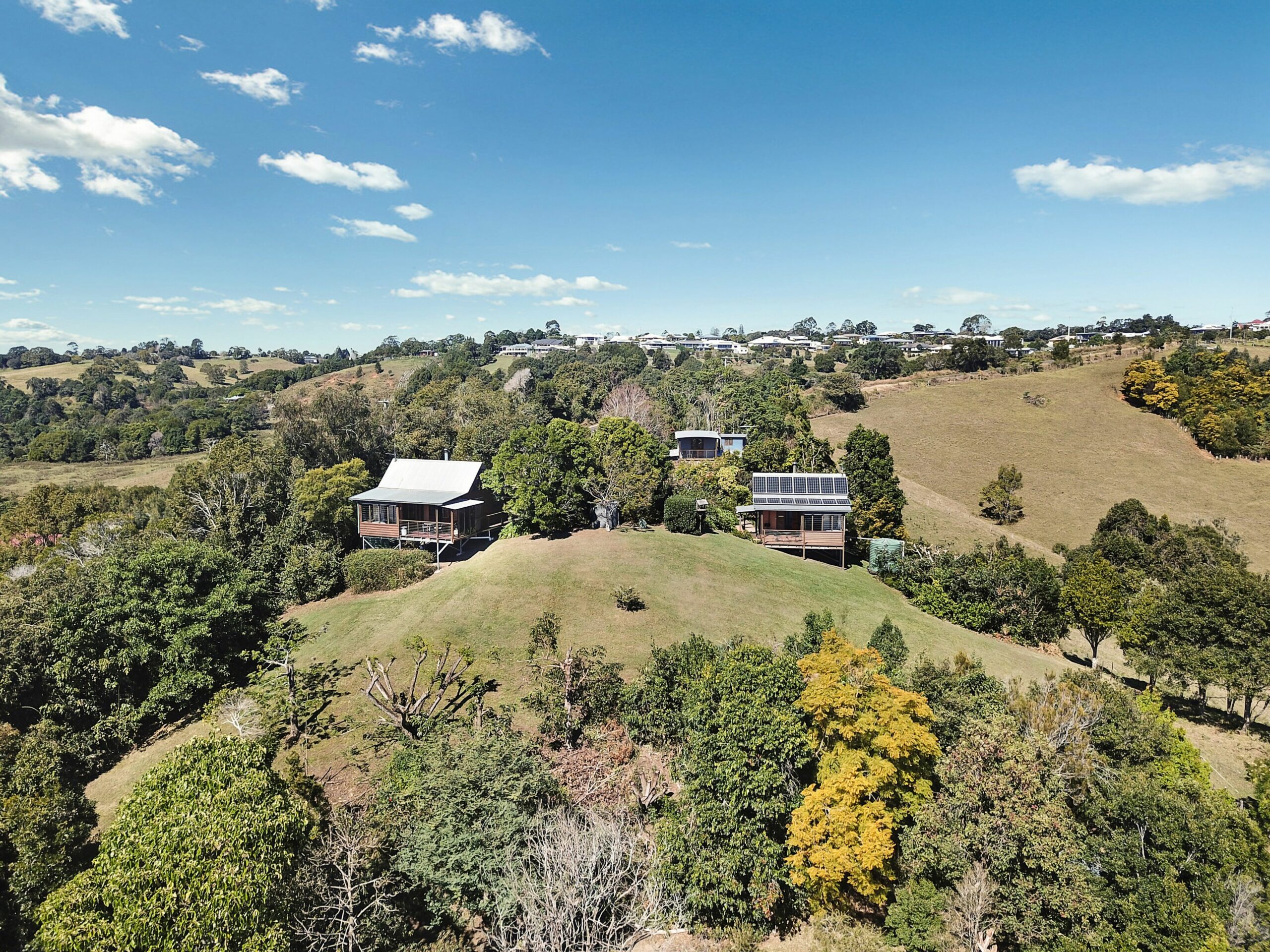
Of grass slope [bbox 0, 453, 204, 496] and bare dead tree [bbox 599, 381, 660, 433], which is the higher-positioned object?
bare dead tree [bbox 599, 381, 660, 433]

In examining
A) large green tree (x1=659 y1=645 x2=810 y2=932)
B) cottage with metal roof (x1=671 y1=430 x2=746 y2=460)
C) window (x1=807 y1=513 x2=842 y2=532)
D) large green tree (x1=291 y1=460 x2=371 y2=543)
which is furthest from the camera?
cottage with metal roof (x1=671 y1=430 x2=746 y2=460)

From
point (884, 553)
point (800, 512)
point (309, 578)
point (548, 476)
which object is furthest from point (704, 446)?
point (309, 578)

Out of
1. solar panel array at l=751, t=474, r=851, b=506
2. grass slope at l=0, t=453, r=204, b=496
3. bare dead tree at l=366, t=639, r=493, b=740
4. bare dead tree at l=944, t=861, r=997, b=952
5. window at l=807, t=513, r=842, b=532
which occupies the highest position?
solar panel array at l=751, t=474, r=851, b=506

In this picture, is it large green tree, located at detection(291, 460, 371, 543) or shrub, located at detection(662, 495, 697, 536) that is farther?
large green tree, located at detection(291, 460, 371, 543)

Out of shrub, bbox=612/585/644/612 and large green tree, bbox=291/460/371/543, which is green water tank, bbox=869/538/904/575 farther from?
large green tree, bbox=291/460/371/543

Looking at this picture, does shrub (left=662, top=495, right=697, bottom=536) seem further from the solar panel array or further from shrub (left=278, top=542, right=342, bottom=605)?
shrub (left=278, top=542, right=342, bottom=605)

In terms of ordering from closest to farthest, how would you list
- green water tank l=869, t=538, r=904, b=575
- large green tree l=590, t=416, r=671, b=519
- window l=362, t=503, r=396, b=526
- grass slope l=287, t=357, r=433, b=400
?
green water tank l=869, t=538, r=904, b=575
large green tree l=590, t=416, r=671, b=519
window l=362, t=503, r=396, b=526
grass slope l=287, t=357, r=433, b=400

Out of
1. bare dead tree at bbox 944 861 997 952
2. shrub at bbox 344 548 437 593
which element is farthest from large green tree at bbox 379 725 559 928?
shrub at bbox 344 548 437 593
